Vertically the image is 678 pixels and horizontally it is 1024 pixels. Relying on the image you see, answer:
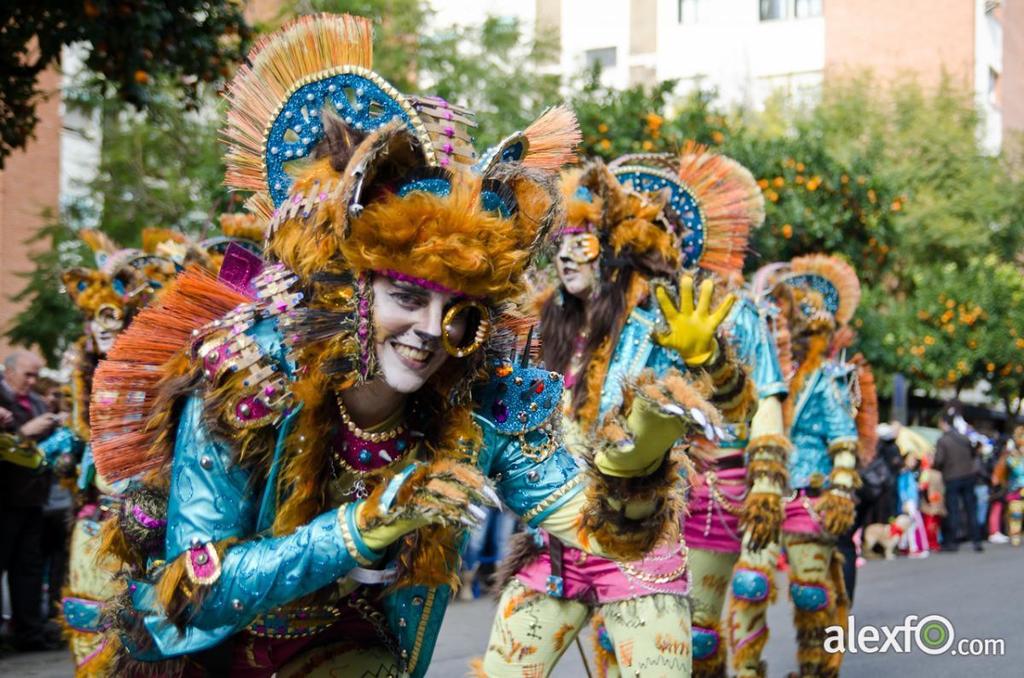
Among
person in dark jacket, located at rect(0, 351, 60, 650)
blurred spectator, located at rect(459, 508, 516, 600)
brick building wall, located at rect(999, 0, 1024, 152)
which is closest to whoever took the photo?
person in dark jacket, located at rect(0, 351, 60, 650)

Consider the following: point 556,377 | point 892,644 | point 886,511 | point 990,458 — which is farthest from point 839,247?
point 556,377

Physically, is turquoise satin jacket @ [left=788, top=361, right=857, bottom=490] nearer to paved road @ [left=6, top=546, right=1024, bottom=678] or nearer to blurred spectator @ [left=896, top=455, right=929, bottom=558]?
paved road @ [left=6, top=546, right=1024, bottom=678]

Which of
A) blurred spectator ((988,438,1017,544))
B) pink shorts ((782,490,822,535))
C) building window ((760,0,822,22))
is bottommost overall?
blurred spectator ((988,438,1017,544))

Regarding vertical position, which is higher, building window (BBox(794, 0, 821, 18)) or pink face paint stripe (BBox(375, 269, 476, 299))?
building window (BBox(794, 0, 821, 18))

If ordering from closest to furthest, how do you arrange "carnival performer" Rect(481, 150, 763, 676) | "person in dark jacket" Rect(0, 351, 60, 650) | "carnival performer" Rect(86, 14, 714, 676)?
1. "carnival performer" Rect(86, 14, 714, 676)
2. "carnival performer" Rect(481, 150, 763, 676)
3. "person in dark jacket" Rect(0, 351, 60, 650)

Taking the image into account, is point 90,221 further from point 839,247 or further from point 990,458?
point 990,458

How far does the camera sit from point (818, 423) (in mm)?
7590

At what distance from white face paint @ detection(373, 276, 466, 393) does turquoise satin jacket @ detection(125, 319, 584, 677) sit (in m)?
0.21

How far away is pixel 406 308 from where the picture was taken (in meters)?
2.77

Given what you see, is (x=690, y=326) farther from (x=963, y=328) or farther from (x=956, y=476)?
(x=963, y=328)

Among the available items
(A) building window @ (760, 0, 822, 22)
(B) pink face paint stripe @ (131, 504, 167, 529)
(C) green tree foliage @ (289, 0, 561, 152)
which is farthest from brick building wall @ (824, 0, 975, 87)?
(B) pink face paint stripe @ (131, 504, 167, 529)

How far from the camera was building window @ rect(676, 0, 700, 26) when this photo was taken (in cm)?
3422

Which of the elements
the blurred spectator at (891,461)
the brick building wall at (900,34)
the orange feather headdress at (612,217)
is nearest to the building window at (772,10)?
the brick building wall at (900,34)

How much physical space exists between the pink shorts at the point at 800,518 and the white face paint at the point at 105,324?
3640 mm
